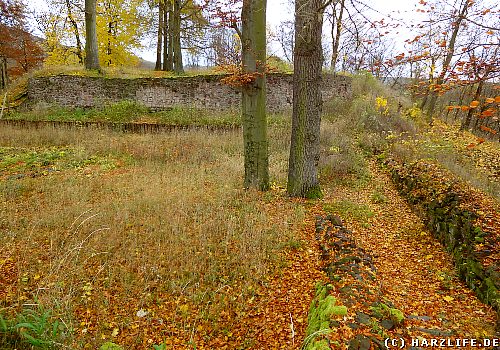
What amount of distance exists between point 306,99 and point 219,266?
3.61m

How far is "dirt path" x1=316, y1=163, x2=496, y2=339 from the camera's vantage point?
9.73 feet

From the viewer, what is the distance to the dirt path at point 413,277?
2.96 m

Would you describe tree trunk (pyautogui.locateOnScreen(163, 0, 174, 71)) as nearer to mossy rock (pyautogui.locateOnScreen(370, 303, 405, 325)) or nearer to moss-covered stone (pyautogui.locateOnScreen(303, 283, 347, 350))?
moss-covered stone (pyautogui.locateOnScreen(303, 283, 347, 350))

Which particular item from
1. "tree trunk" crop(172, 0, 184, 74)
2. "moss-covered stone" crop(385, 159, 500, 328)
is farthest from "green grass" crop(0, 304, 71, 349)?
"tree trunk" crop(172, 0, 184, 74)

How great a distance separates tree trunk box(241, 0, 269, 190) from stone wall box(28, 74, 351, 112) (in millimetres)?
10104

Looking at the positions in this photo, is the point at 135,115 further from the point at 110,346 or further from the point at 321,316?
the point at 321,316

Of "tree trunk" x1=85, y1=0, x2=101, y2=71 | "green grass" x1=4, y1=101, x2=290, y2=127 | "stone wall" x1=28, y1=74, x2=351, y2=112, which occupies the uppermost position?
"tree trunk" x1=85, y1=0, x2=101, y2=71

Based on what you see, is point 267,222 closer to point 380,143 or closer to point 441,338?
point 441,338

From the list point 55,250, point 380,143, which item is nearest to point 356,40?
point 55,250

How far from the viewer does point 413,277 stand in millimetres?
3986

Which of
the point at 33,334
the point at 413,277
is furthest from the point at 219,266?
the point at 413,277

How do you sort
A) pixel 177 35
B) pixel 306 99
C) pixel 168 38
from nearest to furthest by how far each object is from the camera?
pixel 306 99, pixel 177 35, pixel 168 38

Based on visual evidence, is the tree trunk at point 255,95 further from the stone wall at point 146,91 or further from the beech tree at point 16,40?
the beech tree at point 16,40

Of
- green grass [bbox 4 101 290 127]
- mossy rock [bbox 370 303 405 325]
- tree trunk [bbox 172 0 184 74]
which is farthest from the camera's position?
tree trunk [bbox 172 0 184 74]
